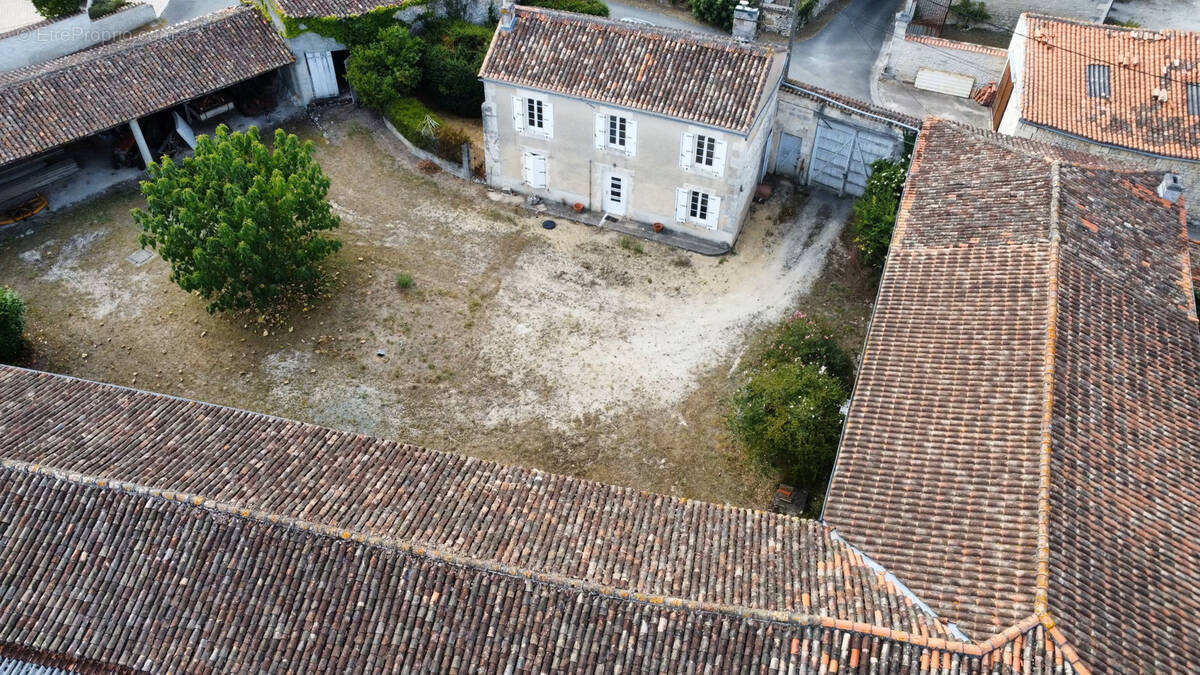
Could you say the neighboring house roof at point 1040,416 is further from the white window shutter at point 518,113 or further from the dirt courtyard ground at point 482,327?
the white window shutter at point 518,113

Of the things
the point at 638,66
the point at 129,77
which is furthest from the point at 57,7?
the point at 638,66

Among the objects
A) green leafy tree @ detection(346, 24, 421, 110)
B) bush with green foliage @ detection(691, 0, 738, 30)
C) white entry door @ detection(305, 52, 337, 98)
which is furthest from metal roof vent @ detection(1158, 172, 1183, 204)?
white entry door @ detection(305, 52, 337, 98)

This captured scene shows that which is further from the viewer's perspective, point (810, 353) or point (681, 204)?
point (681, 204)

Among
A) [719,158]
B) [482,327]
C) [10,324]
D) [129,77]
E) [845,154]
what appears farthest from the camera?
[845,154]

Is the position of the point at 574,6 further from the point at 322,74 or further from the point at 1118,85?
the point at 1118,85

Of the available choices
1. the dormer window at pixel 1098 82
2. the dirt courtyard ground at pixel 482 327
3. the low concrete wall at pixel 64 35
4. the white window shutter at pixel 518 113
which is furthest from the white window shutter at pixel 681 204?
the low concrete wall at pixel 64 35

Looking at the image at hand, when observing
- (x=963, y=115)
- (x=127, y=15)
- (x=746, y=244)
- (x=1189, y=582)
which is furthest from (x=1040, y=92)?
(x=127, y=15)
